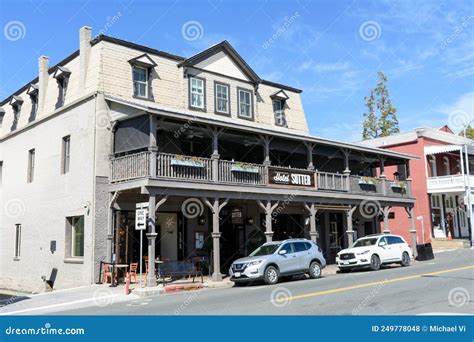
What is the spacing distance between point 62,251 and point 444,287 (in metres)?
15.7

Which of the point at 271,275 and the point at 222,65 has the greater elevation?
the point at 222,65

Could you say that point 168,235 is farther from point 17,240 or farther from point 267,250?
point 17,240

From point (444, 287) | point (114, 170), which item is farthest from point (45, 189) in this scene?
point (444, 287)

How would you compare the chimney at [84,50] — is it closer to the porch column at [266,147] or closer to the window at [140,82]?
the window at [140,82]

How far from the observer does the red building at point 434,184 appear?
127 feet

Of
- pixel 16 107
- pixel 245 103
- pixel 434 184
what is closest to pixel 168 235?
pixel 245 103

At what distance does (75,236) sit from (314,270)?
408 inches

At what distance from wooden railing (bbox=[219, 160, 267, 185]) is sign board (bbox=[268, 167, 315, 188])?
48cm

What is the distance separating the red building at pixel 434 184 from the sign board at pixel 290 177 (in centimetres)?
1641

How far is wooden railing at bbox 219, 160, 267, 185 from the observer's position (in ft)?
69.0

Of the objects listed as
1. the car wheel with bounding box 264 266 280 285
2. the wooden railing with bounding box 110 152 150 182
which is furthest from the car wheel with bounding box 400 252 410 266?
the wooden railing with bounding box 110 152 150 182

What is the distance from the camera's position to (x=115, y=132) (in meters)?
21.0

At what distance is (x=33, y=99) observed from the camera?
1065 inches
